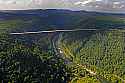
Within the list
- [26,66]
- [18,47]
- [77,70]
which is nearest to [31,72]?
[26,66]

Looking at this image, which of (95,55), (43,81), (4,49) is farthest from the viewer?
(95,55)

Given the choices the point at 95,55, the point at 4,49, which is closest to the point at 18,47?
the point at 4,49

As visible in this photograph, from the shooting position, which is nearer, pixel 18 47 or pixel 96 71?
pixel 96 71

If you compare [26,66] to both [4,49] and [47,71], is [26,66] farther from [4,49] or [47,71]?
[4,49]

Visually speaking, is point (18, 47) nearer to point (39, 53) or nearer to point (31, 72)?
point (39, 53)

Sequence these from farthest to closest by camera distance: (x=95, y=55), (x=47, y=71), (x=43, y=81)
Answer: (x=95, y=55) < (x=47, y=71) < (x=43, y=81)

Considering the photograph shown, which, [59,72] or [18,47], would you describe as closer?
[59,72]

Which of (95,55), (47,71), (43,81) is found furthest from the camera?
(95,55)

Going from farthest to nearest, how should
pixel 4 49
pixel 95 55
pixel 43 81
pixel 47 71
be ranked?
pixel 95 55 < pixel 4 49 < pixel 47 71 < pixel 43 81
